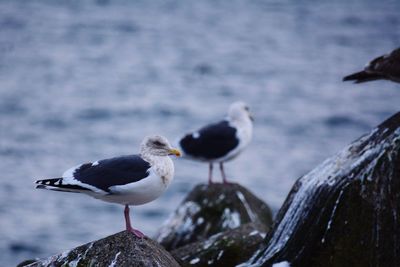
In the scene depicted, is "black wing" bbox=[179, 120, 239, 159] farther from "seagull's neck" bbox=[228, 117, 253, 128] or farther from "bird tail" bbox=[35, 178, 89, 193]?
"bird tail" bbox=[35, 178, 89, 193]

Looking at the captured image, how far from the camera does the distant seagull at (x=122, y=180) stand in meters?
6.66

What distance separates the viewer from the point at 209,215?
10148 mm

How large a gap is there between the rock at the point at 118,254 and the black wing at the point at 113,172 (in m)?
0.42

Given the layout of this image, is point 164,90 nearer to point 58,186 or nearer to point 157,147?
point 157,147

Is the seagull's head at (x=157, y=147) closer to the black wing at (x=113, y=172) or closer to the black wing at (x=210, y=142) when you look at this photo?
the black wing at (x=113, y=172)

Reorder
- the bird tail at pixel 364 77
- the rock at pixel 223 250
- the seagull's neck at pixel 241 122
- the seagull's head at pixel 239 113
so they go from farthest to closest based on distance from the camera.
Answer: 1. the seagull's head at pixel 239 113
2. the seagull's neck at pixel 241 122
3. the bird tail at pixel 364 77
4. the rock at pixel 223 250

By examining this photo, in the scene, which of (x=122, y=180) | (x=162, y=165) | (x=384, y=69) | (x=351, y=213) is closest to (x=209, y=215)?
(x=384, y=69)

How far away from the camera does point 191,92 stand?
27625mm

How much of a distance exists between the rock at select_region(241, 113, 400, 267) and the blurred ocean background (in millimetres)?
8096

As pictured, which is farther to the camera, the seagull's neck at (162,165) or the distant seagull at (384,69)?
the distant seagull at (384,69)

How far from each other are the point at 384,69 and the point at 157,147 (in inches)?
102

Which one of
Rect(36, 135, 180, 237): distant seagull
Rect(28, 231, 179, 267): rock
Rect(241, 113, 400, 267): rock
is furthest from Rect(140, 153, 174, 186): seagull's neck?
Rect(241, 113, 400, 267): rock

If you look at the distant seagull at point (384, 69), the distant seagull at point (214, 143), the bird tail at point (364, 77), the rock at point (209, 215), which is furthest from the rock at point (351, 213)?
the distant seagull at point (214, 143)

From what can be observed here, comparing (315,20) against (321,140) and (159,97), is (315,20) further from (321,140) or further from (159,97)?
(321,140)
